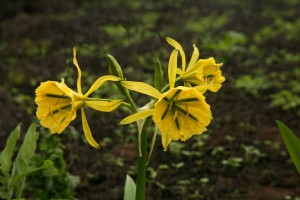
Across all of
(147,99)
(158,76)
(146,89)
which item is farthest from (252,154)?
(146,89)

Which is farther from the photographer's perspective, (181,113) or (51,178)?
(51,178)

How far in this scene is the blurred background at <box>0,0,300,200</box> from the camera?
3326 mm

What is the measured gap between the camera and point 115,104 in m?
1.88

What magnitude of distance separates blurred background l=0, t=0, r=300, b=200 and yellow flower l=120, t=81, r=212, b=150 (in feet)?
2.62

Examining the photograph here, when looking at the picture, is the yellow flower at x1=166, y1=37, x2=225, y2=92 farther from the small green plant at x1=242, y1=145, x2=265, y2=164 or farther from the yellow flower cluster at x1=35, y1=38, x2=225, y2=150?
the small green plant at x1=242, y1=145, x2=265, y2=164

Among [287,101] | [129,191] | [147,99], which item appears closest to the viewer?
[129,191]

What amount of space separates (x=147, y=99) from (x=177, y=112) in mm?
3221

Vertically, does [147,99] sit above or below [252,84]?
below

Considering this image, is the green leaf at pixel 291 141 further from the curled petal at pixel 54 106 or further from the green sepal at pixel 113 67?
the curled petal at pixel 54 106

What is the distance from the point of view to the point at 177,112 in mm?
1853

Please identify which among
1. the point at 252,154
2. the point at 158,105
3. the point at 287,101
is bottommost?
the point at 158,105

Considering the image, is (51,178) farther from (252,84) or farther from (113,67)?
(252,84)

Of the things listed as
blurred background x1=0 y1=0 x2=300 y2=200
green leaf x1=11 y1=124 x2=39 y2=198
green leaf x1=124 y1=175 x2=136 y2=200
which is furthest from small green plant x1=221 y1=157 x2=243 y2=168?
green leaf x1=11 y1=124 x2=39 y2=198

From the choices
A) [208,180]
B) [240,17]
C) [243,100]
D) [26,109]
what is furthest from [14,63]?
[240,17]
